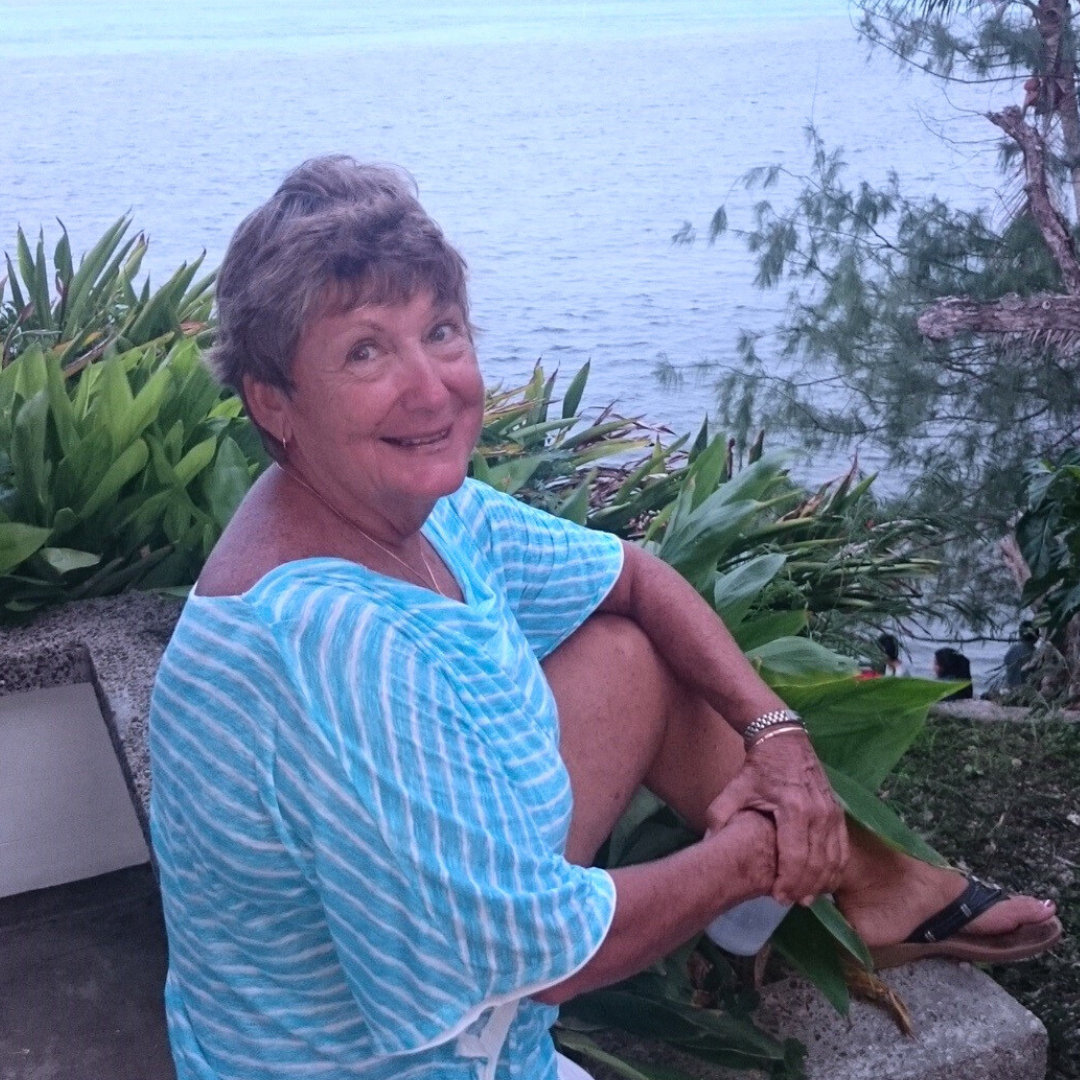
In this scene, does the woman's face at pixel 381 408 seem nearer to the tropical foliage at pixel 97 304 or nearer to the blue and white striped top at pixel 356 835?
the blue and white striped top at pixel 356 835

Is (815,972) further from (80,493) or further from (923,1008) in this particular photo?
(80,493)

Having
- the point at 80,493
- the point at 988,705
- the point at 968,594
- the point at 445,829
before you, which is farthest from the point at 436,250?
the point at 968,594

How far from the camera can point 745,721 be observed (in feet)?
5.67

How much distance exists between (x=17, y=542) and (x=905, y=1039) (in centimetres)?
175

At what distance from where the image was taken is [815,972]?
1.80m

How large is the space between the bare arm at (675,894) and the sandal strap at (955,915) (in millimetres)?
464

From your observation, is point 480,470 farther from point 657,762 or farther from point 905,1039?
point 905,1039

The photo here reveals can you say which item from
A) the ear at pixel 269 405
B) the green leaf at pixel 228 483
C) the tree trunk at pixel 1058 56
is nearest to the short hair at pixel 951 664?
the tree trunk at pixel 1058 56

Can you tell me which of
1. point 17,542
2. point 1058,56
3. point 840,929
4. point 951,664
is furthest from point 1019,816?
point 1058,56

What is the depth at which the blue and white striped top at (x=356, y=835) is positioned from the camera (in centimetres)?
117

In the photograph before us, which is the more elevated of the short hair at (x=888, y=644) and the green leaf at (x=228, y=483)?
the green leaf at (x=228, y=483)

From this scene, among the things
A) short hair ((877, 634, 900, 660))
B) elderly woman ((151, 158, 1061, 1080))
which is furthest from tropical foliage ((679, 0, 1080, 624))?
elderly woman ((151, 158, 1061, 1080))

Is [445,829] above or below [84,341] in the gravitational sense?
above

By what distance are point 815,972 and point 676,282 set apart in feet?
44.6
